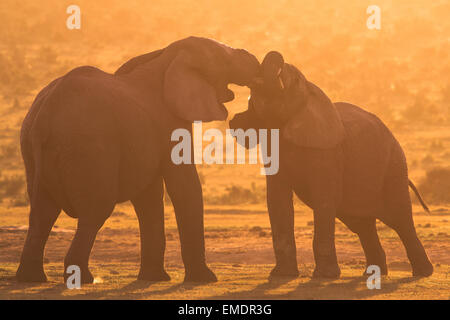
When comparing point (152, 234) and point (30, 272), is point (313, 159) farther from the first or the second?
point (30, 272)

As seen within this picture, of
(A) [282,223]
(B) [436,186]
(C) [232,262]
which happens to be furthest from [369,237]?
(B) [436,186]

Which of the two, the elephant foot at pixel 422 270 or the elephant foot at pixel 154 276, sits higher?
the elephant foot at pixel 154 276

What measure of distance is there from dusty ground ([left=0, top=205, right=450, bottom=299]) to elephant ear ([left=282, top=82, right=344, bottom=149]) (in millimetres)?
1672

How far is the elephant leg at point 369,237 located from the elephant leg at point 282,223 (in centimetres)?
168

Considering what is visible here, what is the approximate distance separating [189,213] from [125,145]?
1.29 meters

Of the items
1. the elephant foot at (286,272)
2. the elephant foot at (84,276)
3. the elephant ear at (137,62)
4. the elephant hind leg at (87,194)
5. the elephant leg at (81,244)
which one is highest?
the elephant ear at (137,62)

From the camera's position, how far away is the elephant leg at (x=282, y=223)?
506 inches

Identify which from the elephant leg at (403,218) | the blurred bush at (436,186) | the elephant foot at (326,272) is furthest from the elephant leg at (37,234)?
the blurred bush at (436,186)

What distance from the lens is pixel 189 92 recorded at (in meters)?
12.4

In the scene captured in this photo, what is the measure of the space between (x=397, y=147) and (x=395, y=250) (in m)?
6.34

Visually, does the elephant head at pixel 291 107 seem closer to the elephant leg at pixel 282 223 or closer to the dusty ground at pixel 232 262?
the elephant leg at pixel 282 223

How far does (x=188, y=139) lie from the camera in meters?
12.2
